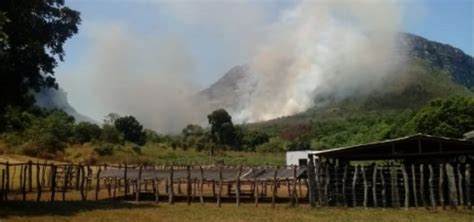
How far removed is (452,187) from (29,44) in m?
18.5

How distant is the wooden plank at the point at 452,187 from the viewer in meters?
25.7

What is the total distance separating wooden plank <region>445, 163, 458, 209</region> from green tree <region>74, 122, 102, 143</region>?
63379 millimetres

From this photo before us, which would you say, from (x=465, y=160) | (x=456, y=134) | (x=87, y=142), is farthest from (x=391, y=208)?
(x=87, y=142)

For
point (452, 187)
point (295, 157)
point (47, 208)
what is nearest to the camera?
point (47, 208)

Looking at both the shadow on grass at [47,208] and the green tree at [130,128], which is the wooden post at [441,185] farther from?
the green tree at [130,128]

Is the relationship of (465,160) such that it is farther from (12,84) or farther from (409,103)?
(409,103)

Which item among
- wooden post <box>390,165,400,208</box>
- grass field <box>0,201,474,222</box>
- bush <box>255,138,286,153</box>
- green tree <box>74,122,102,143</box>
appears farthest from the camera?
bush <box>255,138,286,153</box>

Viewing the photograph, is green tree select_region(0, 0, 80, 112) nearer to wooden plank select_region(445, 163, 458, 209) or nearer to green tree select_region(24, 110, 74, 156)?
wooden plank select_region(445, 163, 458, 209)

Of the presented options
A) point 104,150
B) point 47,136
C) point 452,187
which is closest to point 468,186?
point 452,187

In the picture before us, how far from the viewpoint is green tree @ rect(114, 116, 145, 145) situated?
10343 cm

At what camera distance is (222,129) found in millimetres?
109875

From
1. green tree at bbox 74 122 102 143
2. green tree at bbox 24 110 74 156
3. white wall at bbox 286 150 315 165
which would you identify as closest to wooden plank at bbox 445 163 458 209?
white wall at bbox 286 150 315 165

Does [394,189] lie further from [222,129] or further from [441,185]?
[222,129]

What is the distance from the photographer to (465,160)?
28.3 meters
